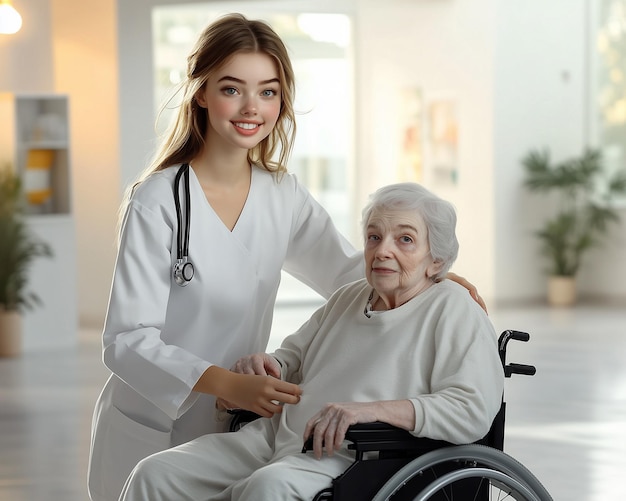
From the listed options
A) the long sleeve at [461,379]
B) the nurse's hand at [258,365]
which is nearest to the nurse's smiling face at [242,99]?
the nurse's hand at [258,365]

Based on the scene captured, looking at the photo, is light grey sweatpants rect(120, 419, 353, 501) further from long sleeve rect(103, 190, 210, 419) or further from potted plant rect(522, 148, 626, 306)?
potted plant rect(522, 148, 626, 306)

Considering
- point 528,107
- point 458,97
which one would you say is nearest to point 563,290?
point 528,107

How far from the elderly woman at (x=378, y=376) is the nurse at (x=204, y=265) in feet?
0.36

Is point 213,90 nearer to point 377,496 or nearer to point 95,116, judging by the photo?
point 377,496

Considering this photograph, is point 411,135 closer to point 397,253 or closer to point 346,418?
point 397,253

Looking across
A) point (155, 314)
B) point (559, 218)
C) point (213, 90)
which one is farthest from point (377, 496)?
point (559, 218)

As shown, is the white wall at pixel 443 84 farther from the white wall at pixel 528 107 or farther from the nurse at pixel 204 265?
the nurse at pixel 204 265

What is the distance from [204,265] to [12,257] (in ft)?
19.9

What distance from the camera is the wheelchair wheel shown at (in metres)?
2.14

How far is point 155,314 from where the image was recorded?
91.8 inches

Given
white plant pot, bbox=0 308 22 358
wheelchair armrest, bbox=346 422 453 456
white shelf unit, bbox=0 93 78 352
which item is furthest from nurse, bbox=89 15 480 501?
white shelf unit, bbox=0 93 78 352

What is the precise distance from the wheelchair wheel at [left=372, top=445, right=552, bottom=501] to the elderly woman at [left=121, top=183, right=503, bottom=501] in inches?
1.5

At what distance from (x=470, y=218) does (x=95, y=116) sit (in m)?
4.01

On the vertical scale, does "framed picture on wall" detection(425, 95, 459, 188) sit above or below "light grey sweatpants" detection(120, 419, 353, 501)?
above
